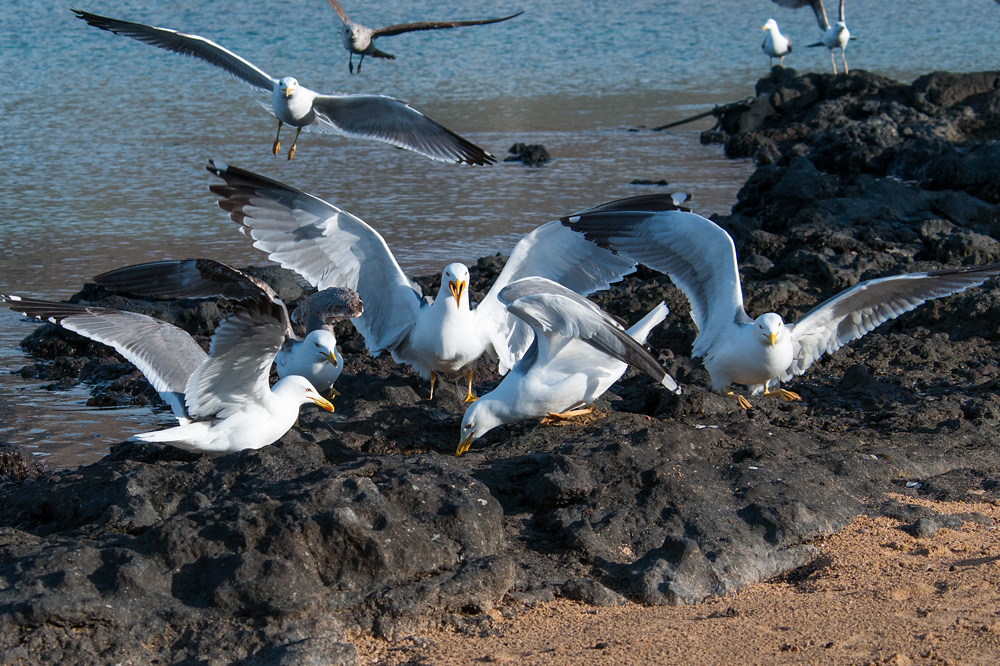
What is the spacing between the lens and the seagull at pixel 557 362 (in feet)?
16.7

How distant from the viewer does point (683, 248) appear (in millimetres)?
6434

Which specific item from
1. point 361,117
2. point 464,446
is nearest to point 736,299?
point 464,446

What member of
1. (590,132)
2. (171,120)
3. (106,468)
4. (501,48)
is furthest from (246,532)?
(501,48)

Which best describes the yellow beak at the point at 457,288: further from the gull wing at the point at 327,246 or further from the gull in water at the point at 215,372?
the gull in water at the point at 215,372

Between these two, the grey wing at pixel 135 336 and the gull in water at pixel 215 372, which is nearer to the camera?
the gull in water at pixel 215 372

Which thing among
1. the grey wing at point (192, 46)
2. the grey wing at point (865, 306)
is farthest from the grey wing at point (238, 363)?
the grey wing at point (192, 46)

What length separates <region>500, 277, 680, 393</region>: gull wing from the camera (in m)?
5.03

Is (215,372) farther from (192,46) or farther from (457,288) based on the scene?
(192,46)

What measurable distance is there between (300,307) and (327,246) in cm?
45

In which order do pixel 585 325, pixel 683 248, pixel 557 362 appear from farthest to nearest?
pixel 683 248 → pixel 557 362 → pixel 585 325

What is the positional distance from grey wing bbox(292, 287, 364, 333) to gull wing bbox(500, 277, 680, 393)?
1.55 m

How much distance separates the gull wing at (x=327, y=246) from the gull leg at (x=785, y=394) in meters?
2.27

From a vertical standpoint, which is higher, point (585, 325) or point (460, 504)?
point (585, 325)

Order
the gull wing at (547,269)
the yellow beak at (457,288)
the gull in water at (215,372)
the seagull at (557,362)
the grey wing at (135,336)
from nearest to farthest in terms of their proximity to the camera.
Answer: the gull in water at (215,372) < the seagull at (557,362) < the grey wing at (135,336) < the yellow beak at (457,288) < the gull wing at (547,269)
